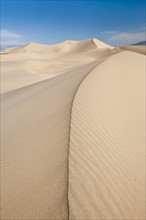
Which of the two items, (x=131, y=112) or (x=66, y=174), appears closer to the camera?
(x=66, y=174)

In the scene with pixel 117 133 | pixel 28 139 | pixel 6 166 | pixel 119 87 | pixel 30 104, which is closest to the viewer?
pixel 6 166

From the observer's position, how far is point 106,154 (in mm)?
3066

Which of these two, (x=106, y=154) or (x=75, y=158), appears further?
(x=106, y=154)

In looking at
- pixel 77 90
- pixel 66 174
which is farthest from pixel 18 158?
pixel 77 90

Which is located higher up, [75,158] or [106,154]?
[75,158]

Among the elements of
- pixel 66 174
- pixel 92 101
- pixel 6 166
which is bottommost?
pixel 6 166

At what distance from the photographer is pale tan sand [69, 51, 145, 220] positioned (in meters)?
2.30

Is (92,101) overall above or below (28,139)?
above

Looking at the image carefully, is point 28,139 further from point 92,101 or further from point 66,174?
point 92,101

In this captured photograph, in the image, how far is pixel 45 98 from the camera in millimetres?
A: 5445

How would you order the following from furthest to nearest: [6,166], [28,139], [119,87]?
[119,87] → [28,139] → [6,166]

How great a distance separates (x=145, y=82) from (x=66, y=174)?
559 centimetres

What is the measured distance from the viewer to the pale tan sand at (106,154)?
2.30 meters

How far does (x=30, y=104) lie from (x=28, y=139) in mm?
1986
